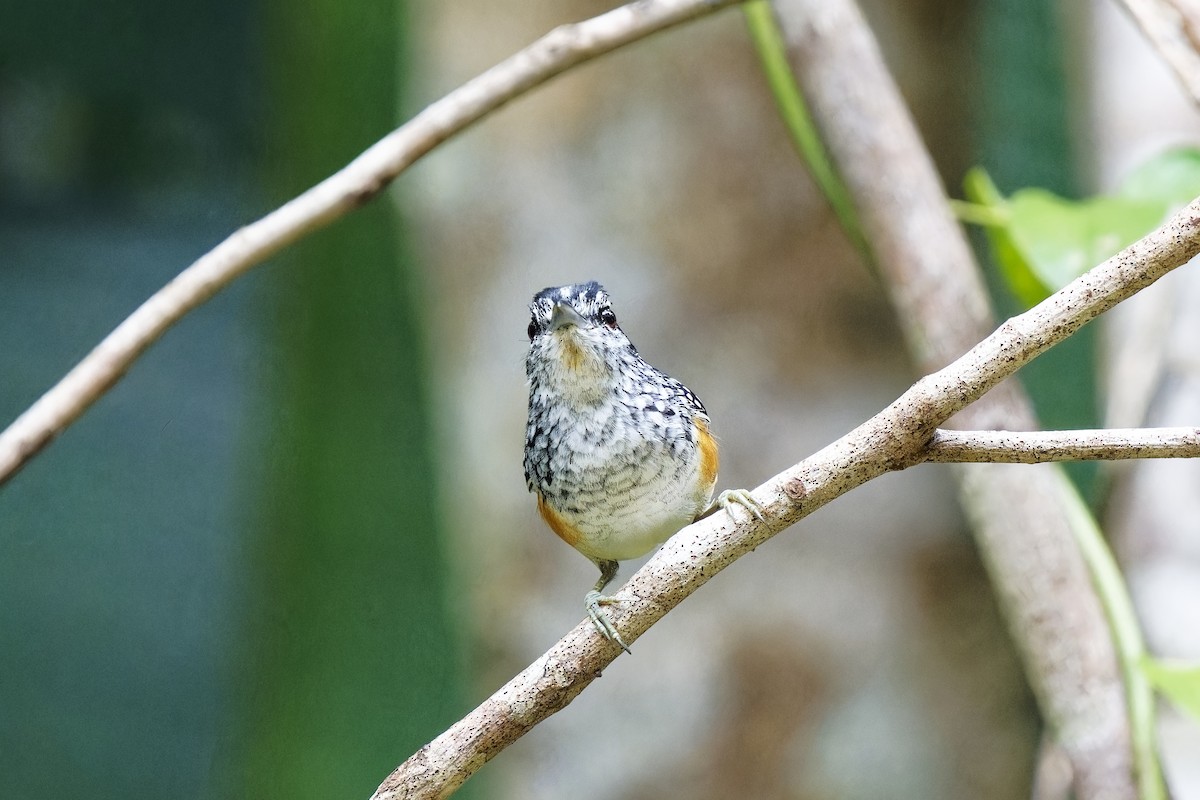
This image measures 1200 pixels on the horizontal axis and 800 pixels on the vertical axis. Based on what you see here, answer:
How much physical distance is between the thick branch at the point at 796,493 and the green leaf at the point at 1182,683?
0.62 meters

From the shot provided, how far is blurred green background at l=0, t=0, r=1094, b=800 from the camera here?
203cm

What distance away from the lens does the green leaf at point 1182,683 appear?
106cm

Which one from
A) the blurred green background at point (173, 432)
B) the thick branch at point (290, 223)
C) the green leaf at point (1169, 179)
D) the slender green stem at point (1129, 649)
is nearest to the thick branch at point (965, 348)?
the slender green stem at point (1129, 649)

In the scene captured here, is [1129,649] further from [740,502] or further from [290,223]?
[290,223]

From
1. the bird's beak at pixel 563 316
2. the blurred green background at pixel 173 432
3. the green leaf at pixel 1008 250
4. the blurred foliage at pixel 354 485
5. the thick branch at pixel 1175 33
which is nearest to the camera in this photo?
the bird's beak at pixel 563 316

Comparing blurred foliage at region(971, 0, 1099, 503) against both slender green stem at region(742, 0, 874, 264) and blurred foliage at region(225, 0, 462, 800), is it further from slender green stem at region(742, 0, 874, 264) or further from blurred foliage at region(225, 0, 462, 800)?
blurred foliage at region(225, 0, 462, 800)

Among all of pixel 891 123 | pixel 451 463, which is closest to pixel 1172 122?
pixel 891 123

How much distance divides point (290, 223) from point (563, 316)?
37cm

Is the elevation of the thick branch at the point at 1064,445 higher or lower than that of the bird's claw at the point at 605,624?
lower

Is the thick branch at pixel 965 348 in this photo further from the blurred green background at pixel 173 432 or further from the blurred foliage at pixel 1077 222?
Answer: the blurred green background at pixel 173 432

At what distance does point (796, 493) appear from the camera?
1.98ft

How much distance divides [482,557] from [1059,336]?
1.08 meters

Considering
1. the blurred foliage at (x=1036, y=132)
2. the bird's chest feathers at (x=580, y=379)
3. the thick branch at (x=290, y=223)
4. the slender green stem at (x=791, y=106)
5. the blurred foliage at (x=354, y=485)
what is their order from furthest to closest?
the blurred foliage at (x=354, y=485), the blurred foliage at (x=1036, y=132), the slender green stem at (x=791, y=106), the thick branch at (x=290, y=223), the bird's chest feathers at (x=580, y=379)

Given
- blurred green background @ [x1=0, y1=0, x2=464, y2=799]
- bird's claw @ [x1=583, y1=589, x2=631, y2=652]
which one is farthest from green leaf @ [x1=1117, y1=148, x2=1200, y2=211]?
blurred green background @ [x1=0, y1=0, x2=464, y2=799]
